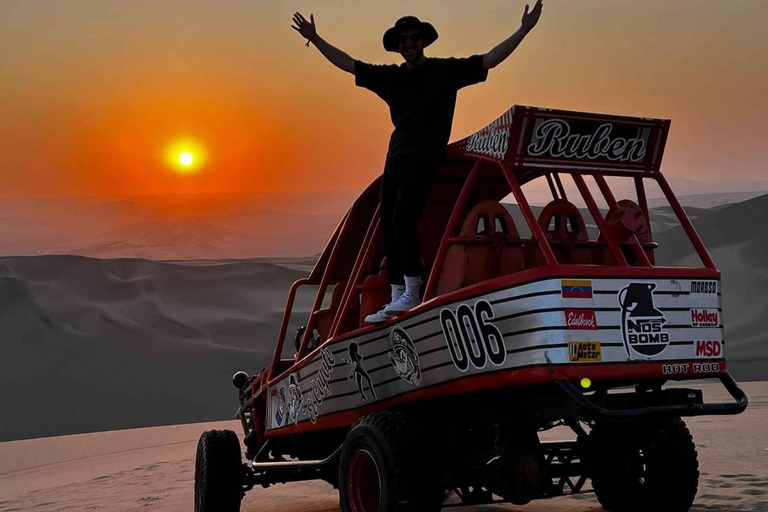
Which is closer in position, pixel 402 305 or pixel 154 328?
pixel 402 305

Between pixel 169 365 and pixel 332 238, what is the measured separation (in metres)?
28.4

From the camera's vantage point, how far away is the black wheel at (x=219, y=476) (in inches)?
352

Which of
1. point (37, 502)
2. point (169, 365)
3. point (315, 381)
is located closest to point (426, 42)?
point (315, 381)

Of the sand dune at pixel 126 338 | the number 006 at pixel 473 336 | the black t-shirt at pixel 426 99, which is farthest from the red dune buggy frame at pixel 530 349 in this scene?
the sand dune at pixel 126 338

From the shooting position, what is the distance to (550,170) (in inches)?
253

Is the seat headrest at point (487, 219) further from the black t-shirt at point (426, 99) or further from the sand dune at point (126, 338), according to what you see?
the sand dune at point (126, 338)

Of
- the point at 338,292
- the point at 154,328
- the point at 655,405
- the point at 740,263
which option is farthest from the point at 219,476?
the point at 740,263

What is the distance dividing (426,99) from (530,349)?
2177 mm

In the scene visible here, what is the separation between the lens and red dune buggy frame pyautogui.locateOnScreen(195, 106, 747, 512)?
5.80m

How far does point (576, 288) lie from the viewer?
574cm

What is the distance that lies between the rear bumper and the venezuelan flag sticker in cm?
47

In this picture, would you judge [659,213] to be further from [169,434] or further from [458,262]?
[458,262]

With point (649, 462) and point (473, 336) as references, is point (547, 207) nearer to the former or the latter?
point (473, 336)

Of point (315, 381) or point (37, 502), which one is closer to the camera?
point (315, 381)
